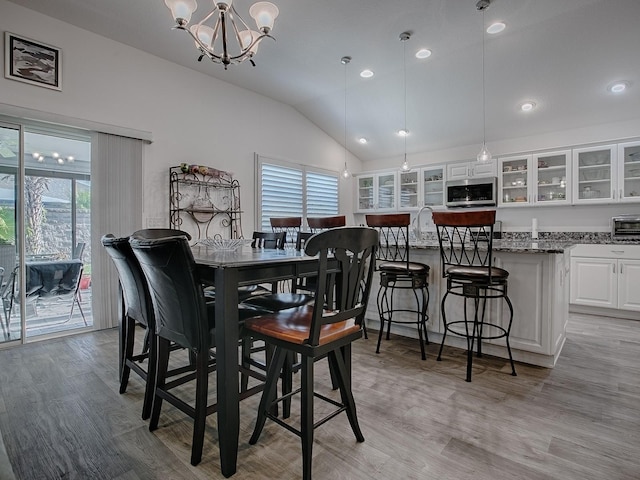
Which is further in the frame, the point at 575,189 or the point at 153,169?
the point at 575,189

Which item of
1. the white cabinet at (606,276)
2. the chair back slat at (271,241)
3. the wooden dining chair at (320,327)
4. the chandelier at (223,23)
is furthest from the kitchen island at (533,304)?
the chandelier at (223,23)

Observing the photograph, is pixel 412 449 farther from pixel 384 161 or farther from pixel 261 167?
pixel 384 161

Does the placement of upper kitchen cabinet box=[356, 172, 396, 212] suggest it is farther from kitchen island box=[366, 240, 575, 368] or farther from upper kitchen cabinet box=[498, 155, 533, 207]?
kitchen island box=[366, 240, 575, 368]

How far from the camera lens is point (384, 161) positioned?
271 inches

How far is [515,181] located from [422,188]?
4.75ft

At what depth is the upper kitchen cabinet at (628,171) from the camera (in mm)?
4379

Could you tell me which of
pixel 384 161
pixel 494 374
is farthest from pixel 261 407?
pixel 384 161

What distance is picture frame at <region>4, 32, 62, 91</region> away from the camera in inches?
125

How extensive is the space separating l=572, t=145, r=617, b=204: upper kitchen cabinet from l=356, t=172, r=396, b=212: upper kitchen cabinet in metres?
2.74

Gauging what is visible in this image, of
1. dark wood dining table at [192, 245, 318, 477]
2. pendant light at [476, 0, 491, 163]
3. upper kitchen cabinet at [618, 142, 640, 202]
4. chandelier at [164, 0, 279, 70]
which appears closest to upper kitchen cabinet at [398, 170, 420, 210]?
pendant light at [476, 0, 491, 163]

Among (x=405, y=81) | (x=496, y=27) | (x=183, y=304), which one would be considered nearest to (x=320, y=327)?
(x=183, y=304)

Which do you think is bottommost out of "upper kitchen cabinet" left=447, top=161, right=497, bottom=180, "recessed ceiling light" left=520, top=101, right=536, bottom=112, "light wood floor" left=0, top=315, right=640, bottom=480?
"light wood floor" left=0, top=315, right=640, bottom=480

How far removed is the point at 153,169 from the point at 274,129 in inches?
82.0

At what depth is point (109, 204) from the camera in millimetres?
3748
